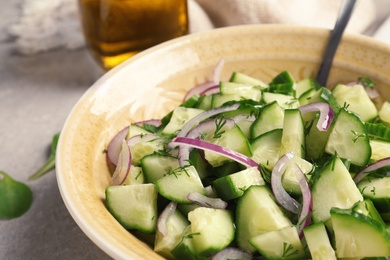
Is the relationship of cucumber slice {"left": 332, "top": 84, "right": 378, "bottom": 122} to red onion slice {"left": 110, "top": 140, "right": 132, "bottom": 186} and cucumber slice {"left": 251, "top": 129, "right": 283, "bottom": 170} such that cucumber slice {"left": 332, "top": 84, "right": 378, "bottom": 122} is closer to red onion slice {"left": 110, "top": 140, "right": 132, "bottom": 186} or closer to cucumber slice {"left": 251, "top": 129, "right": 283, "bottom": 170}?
cucumber slice {"left": 251, "top": 129, "right": 283, "bottom": 170}

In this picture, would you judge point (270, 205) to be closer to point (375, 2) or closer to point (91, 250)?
point (91, 250)

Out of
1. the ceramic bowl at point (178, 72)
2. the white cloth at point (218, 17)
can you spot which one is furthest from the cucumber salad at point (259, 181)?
the white cloth at point (218, 17)

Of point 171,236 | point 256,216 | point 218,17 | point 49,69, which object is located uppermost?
point 256,216

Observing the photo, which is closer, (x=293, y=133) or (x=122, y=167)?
(x=293, y=133)

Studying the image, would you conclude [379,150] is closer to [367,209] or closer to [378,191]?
[378,191]

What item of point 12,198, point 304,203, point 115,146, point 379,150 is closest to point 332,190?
point 304,203
